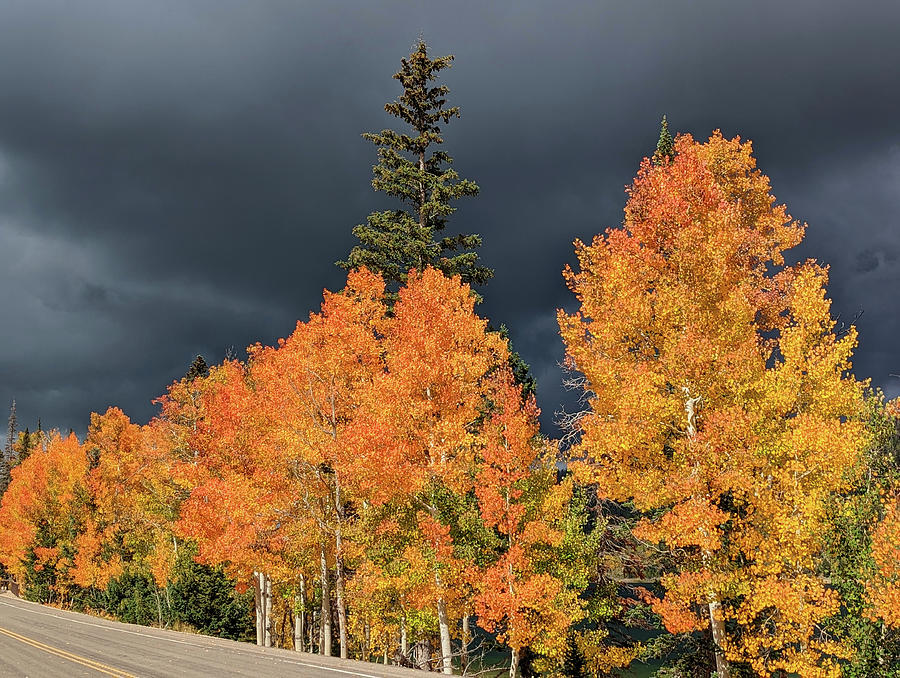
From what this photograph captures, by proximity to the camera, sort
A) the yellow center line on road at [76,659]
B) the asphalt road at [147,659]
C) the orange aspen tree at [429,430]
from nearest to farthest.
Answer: the asphalt road at [147,659], the yellow center line on road at [76,659], the orange aspen tree at [429,430]

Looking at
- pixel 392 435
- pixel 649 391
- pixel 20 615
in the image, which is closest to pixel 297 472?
pixel 392 435

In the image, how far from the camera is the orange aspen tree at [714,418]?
14492mm

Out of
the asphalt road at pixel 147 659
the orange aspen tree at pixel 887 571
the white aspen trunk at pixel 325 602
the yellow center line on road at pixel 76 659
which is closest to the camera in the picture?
the orange aspen tree at pixel 887 571

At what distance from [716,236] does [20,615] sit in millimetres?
51817

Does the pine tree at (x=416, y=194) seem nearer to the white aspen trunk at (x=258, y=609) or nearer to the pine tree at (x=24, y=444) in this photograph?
the white aspen trunk at (x=258, y=609)

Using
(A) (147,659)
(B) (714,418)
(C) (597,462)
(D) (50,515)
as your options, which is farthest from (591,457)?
(D) (50,515)

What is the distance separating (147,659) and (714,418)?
1916cm

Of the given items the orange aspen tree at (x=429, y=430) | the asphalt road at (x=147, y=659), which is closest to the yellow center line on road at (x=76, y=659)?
the asphalt road at (x=147, y=659)

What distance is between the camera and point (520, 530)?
21047mm

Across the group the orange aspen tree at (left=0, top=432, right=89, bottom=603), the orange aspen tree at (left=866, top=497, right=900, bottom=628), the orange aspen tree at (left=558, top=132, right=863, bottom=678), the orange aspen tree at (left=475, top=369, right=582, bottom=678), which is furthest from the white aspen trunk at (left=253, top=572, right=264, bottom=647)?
the orange aspen tree at (left=0, top=432, right=89, bottom=603)

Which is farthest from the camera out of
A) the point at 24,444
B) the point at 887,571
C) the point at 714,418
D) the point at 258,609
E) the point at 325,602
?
the point at 24,444

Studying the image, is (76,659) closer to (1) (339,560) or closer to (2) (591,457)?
(1) (339,560)

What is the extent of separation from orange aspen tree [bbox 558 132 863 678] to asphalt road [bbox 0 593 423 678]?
311 inches

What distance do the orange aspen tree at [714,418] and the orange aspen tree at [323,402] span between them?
9.97 m
